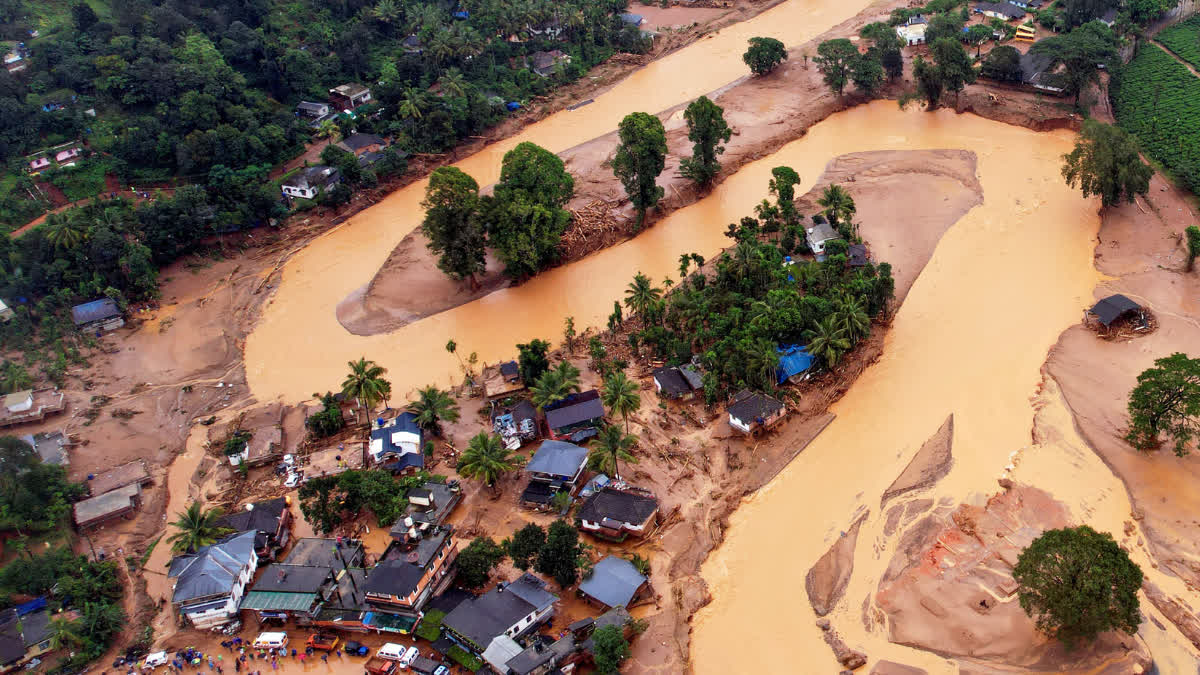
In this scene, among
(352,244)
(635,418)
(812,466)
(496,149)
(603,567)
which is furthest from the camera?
(496,149)

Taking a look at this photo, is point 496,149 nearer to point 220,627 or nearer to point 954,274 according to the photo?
point 954,274

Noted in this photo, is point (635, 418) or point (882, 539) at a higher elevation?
point (635, 418)

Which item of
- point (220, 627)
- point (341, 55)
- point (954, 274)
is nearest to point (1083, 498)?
point (954, 274)

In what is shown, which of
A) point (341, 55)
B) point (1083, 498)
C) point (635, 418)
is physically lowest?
point (1083, 498)

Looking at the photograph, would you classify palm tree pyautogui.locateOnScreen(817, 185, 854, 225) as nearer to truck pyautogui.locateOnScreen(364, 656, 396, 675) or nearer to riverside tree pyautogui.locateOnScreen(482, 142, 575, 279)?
riverside tree pyautogui.locateOnScreen(482, 142, 575, 279)

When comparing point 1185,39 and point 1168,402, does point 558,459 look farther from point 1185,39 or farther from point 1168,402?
point 1185,39

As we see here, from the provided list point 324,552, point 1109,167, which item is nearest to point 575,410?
point 324,552
